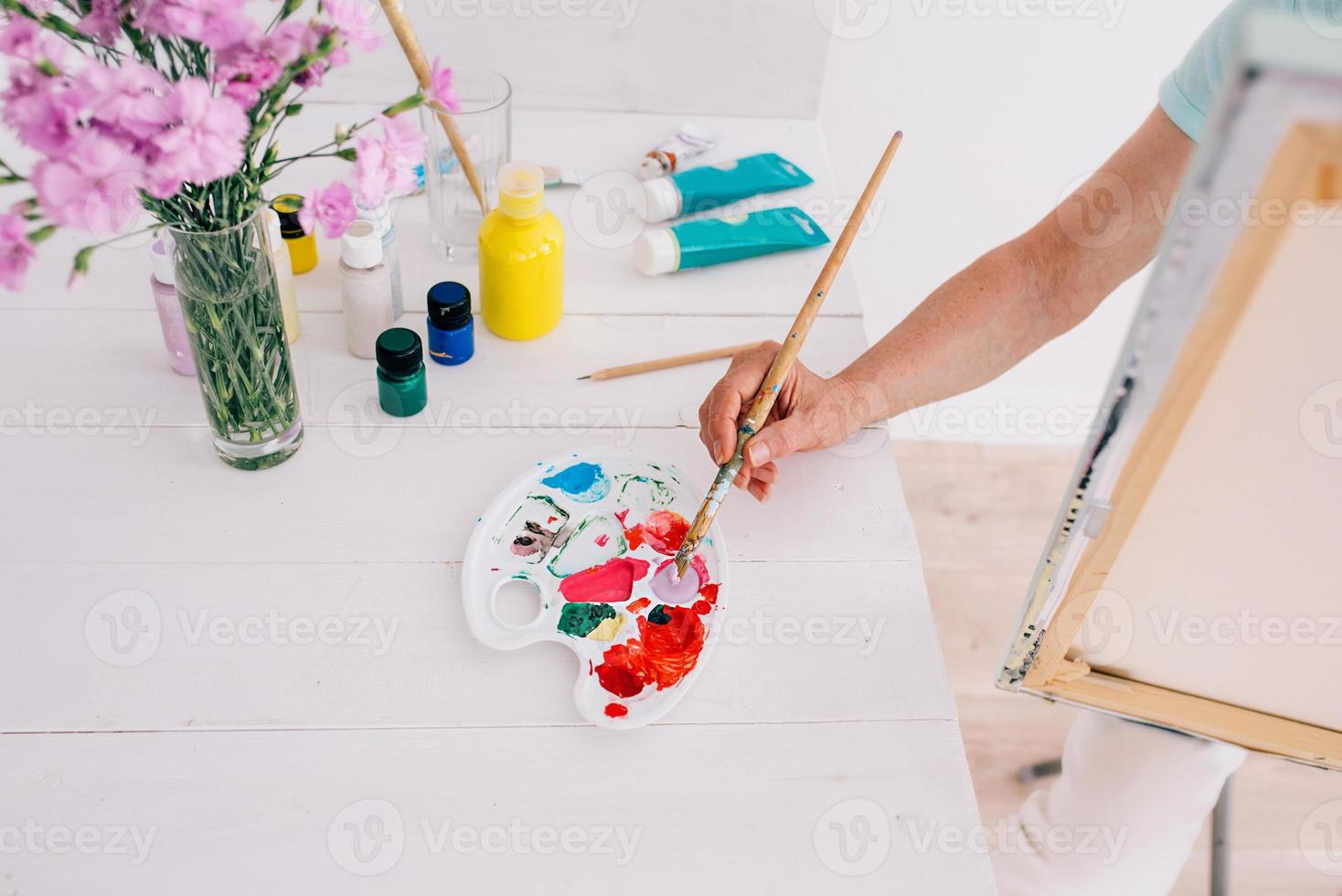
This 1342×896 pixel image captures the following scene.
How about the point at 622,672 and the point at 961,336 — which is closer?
the point at 622,672

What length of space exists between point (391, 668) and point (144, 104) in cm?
38

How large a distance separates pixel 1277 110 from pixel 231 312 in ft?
1.98

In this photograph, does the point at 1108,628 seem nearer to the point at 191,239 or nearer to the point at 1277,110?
the point at 1277,110

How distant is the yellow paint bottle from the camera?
85 centimetres

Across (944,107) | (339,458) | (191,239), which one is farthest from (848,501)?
(944,107)

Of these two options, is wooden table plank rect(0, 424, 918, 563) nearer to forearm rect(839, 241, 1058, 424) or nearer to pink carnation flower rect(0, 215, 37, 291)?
forearm rect(839, 241, 1058, 424)

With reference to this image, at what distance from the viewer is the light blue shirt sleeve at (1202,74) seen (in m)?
0.75

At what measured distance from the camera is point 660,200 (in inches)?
40.7

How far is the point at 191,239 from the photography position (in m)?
0.63

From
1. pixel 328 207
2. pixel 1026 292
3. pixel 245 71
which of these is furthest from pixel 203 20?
pixel 1026 292

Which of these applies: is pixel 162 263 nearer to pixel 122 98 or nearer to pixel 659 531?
pixel 122 98

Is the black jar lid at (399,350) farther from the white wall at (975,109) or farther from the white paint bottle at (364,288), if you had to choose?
the white wall at (975,109)

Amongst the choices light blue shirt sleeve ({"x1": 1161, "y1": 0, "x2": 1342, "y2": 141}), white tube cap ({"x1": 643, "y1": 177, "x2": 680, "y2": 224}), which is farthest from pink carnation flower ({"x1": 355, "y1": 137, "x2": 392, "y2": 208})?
light blue shirt sleeve ({"x1": 1161, "y1": 0, "x2": 1342, "y2": 141})

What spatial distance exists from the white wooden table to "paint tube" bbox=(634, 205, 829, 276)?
0.11 m
